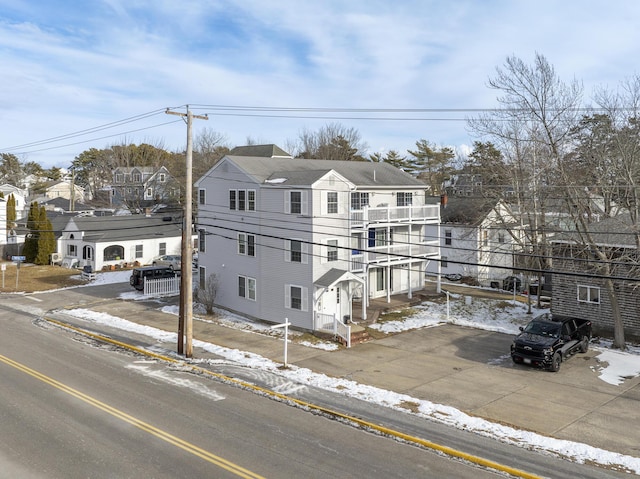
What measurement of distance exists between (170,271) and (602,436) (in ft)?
93.2

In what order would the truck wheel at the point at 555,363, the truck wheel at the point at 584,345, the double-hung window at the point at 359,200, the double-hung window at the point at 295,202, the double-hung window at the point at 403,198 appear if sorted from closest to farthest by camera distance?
1. the truck wheel at the point at 555,363
2. the truck wheel at the point at 584,345
3. the double-hung window at the point at 295,202
4. the double-hung window at the point at 359,200
5. the double-hung window at the point at 403,198

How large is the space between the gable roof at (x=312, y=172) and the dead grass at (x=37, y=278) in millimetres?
17827

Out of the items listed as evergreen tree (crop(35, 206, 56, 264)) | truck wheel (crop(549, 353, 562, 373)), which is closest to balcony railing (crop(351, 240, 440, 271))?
truck wheel (crop(549, 353, 562, 373))

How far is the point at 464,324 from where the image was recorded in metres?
27.0

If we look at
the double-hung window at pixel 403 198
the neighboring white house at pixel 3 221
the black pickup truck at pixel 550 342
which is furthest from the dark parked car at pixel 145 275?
the neighboring white house at pixel 3 221

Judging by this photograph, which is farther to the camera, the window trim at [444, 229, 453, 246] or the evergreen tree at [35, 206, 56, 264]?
the evergreen tree at [35, 206, 56, 264]

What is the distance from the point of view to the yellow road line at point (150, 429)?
10742 millimetres

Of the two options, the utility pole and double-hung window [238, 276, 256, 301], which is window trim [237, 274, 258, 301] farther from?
the utility pole

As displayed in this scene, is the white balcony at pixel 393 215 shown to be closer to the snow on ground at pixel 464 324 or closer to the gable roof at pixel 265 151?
the snow on ground at pixel 464 324

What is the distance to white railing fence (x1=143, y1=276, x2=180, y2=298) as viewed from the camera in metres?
34.1

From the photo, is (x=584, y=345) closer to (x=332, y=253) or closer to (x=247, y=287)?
(x=332, y=253)

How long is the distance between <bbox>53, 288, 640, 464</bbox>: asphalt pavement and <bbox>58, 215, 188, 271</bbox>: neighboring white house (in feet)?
65.3

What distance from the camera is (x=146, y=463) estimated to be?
1095 cm

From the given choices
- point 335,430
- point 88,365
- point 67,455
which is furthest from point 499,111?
point 67,455
